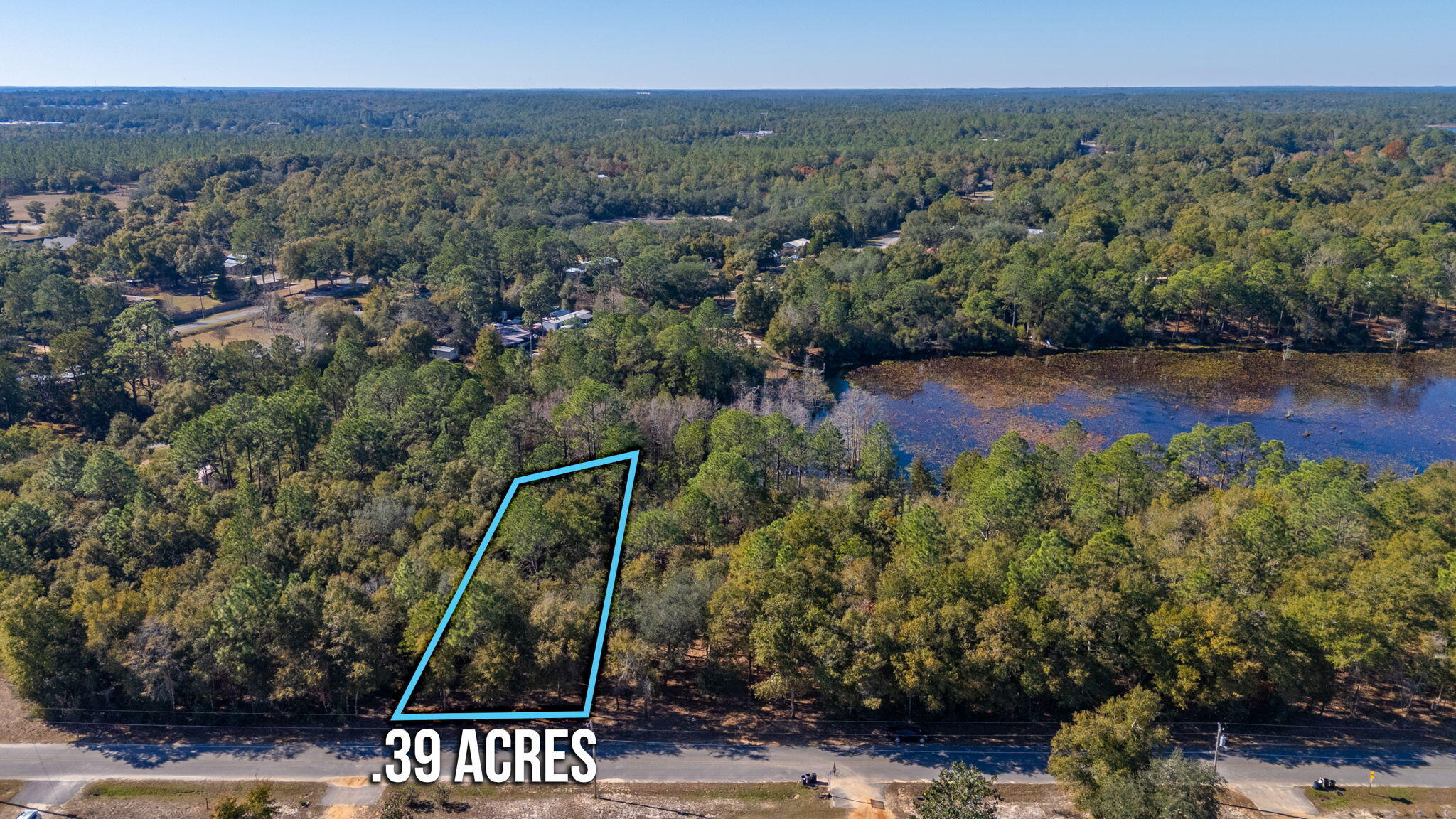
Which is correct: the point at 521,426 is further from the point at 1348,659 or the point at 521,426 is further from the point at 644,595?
the point at 1348,659

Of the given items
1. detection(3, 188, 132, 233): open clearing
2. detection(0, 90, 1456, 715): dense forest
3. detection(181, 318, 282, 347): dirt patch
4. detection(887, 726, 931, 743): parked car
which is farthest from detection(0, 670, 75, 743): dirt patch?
detection(3, 188, 132, 233): open clearing

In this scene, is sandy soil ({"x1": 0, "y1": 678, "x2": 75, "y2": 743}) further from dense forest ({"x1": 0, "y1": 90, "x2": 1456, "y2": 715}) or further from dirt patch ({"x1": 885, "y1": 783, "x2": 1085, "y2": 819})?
dirt patch ({"x1": 885, "y1": 783, "x2": 1085, "y2": 819})

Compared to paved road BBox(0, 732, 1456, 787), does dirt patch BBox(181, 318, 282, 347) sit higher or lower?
higher

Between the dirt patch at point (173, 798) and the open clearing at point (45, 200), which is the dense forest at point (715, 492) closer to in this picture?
the dirt patch at point (173, 798)

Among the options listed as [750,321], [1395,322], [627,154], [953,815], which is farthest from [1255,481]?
[627,154]

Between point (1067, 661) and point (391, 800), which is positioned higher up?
point (1067, 661)

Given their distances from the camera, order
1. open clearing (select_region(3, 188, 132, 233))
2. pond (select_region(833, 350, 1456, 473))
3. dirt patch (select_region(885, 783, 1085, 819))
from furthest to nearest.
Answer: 1. open clearing (select_region(3, 188, 132, 233))
2. pond (select_region(833, 350, 1456, 473))
3. dirt patch (select_region(885, 783, 1085, 819))
